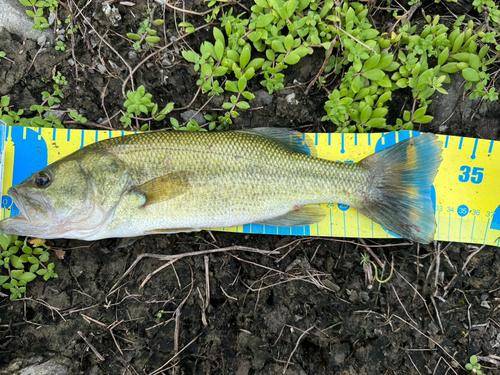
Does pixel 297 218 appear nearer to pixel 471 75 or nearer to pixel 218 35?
pixel 218 35

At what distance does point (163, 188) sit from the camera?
2553mm

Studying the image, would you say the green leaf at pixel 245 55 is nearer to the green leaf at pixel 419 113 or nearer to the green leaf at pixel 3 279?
the green leaf at pixel 419 113

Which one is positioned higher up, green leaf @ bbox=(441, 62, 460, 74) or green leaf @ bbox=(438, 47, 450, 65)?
green leaf @ bbox=(438, 47, 450, 65)

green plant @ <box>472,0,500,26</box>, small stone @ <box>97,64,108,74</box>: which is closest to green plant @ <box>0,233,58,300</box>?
small stone @ <box>97,64,108,74</box>

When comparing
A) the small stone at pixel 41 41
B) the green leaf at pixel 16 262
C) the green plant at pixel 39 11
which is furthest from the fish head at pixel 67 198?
the green plant at pixel 39 11

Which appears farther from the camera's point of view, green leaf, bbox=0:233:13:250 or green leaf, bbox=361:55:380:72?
green leaf, bbox=361:55:380:72

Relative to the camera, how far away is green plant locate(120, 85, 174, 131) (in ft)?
10.00

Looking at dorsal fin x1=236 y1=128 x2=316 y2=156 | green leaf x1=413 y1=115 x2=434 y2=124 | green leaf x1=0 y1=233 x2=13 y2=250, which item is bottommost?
green leaf x1=0 y1=233 x2=13 y2=250

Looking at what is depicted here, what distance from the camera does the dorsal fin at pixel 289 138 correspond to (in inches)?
116

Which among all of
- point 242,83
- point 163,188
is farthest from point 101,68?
point 163,188

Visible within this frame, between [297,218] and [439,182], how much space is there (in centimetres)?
154

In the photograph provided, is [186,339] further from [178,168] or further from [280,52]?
[280,52]

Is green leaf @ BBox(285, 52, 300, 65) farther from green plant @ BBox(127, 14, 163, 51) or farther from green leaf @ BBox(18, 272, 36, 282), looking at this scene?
green leaf @ BBox(18, 272, 36, 282)

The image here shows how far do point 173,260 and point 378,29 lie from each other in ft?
10.6
